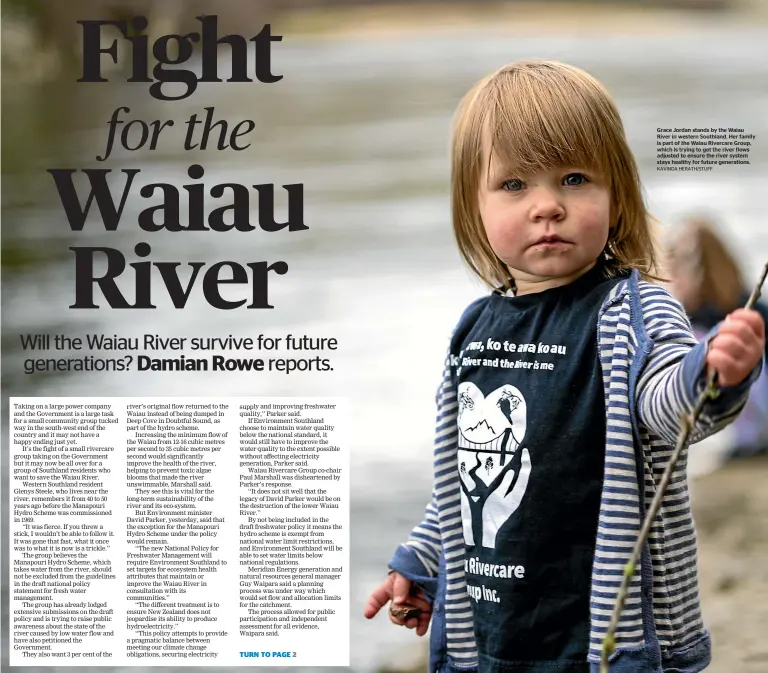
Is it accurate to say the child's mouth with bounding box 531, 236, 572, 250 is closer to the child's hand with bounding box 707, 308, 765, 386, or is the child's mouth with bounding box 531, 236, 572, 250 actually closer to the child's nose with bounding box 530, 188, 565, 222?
the child's nose with bounding box 530, 188, 565, 222

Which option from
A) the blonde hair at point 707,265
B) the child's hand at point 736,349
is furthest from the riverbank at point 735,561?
the child's hand at point 736,349

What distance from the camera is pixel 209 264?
1353 mm

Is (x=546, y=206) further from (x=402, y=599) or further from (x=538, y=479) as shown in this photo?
(x=402, y=599)

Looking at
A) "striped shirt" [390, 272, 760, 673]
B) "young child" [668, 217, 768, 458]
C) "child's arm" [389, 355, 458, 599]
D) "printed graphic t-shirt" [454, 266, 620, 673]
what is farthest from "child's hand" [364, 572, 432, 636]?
"young child" [668, 217, 768, 458]

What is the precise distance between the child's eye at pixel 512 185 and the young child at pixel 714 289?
0.50 m

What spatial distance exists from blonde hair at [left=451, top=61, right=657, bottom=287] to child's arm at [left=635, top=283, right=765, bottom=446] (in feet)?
0.32

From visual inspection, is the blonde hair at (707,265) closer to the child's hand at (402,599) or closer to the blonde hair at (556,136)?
the blonde hair at (556,136)

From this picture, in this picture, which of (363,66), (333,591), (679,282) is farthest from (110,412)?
(679,282)

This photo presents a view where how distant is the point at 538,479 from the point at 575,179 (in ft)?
0.84

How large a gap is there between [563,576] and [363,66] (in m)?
0.77

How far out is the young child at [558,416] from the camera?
850mm

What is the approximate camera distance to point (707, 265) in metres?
1.38

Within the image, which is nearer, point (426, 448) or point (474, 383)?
point (474, 383)

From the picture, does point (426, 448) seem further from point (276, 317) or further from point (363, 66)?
point (363, 66)
